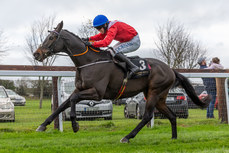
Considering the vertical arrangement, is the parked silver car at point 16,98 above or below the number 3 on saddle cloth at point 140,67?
below

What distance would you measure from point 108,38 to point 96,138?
2.22 m

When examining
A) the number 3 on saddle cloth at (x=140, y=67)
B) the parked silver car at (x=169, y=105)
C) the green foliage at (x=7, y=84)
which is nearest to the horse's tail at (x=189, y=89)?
the number 3 on saddle cloth at (x=140, y=67)

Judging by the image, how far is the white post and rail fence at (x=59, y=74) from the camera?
728 centimetres

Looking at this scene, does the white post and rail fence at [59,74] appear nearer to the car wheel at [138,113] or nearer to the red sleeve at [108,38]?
the car wheel at [138,113]

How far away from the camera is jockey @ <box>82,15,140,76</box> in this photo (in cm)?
570

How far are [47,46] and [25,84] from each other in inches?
95.1

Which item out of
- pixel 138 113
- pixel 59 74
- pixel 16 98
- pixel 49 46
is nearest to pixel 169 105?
pixel 138 113

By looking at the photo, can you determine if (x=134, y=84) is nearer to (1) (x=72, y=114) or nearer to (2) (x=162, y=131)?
(1) (x=72, y=114)

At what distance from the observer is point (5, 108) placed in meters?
7.52

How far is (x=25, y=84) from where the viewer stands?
7527mm

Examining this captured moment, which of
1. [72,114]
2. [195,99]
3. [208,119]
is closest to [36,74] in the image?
[72,114]

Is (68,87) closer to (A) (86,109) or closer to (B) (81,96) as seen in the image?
(A) (86,109)

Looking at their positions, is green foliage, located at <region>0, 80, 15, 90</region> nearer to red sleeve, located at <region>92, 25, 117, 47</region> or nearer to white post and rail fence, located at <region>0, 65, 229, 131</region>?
white post and rail fence, located at <region>0, 65, 229, 131</region>

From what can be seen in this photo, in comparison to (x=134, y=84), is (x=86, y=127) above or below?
below
